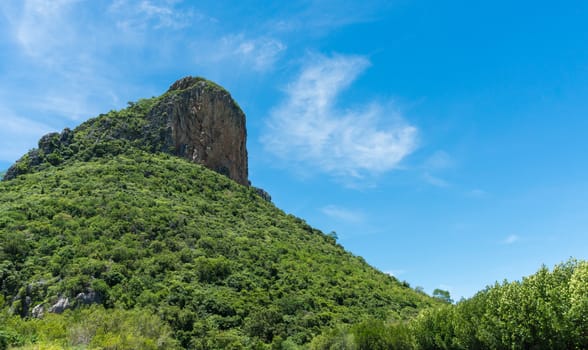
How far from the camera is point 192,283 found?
2301 inches

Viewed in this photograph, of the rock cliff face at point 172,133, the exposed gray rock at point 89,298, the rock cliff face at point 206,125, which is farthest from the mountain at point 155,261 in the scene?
the rock cliff face at point 206,125

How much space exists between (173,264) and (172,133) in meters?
52.3

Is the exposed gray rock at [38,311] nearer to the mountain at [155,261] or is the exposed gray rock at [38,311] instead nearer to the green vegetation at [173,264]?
the mountain at [155,261]

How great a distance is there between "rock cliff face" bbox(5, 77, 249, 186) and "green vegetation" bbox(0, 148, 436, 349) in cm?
901

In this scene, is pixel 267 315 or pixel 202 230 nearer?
pixel 267 315

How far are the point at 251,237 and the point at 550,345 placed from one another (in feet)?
187

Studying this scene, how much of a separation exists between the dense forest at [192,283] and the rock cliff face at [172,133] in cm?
179

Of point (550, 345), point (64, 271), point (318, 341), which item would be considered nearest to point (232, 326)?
point (318, 341)

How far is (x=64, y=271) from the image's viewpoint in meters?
51.4

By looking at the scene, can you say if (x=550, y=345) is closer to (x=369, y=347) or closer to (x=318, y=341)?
(x=369, y=347)

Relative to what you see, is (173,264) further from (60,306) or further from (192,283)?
(60,306)

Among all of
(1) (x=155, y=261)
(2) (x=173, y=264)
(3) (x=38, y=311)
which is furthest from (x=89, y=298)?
(2) (x=173, y=264)

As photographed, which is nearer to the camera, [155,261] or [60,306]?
[60,306]

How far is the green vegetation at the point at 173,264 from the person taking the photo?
168 feet
